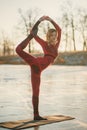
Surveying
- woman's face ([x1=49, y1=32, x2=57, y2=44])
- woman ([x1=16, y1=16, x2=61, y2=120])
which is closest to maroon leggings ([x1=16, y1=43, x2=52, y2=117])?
woman ([x1=16, y1=16, x2=61, y2=120])

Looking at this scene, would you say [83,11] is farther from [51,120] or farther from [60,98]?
[51,120]

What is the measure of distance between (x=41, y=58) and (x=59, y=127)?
1474mm

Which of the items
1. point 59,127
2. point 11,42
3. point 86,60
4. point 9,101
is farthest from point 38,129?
point 11,42

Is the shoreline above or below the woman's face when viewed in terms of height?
below

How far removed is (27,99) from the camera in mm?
12375

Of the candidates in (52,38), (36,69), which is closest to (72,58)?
(52,38)

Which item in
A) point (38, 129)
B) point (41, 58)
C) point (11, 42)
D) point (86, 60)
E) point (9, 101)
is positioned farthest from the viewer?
point (11, 42)

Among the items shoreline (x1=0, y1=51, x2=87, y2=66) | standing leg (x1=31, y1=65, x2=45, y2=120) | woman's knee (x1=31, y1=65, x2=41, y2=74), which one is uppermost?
woman's knee (x1=31, y1=65, x2=41, y2=74)

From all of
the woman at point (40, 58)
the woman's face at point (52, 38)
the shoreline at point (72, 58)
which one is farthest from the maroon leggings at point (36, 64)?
the shoreline at point (72, 58)

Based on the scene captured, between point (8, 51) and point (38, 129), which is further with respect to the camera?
point (8, 51)

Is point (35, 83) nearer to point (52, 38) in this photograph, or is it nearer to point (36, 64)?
point (36, 64)

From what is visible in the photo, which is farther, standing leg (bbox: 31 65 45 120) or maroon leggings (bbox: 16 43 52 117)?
standing leg (bbox: 31 65 45 120)

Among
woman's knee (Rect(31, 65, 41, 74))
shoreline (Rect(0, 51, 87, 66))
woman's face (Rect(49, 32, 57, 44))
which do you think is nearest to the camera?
woman's knee (Rect(31, 65, 41, 74))

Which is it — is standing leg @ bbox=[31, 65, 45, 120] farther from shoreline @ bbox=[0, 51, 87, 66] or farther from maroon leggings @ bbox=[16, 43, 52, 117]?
shoreline @ bbox=[0, 51, 87, 66]
